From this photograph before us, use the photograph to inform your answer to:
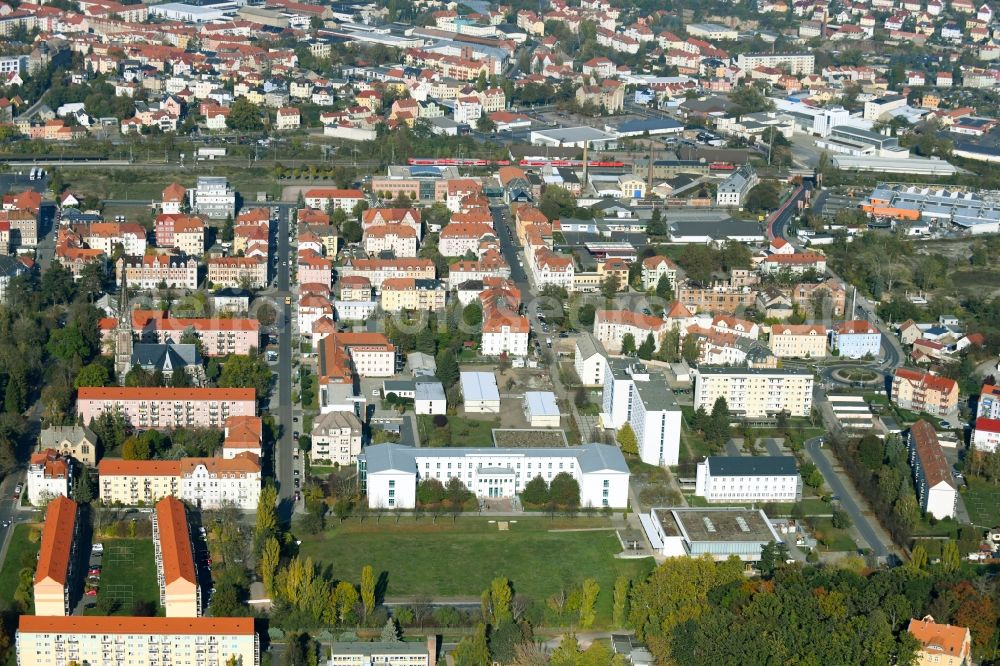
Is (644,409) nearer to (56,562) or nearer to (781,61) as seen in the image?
(56,562)

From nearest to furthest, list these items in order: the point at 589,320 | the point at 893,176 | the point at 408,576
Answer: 1. the point at 408,576
2. the point at 589,320
3. the point at 893,176

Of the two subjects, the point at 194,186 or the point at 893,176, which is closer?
the point at 194,186

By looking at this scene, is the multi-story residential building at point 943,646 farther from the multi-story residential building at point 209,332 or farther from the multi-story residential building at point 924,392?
the multi-story residential building at point 209,332

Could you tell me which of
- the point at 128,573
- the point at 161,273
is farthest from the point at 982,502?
the point at 161,273

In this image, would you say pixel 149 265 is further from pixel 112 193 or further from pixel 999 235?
pixel 999 235

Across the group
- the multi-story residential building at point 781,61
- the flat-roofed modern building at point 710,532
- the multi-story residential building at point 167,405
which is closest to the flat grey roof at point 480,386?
the multi-story residential building at point 167,405

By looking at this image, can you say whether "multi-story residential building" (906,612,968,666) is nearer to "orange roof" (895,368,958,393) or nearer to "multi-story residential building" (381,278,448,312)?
"orange roof" (895,368,958,393)

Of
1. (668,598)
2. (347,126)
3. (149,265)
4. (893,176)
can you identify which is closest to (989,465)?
(668,598)
